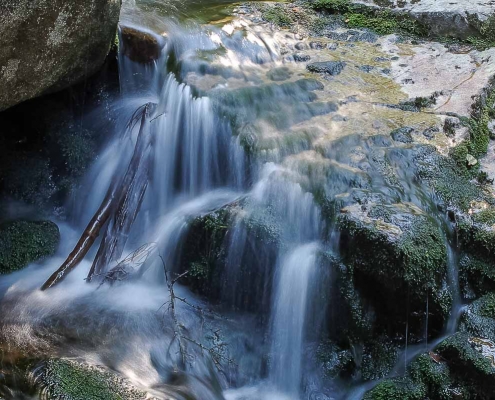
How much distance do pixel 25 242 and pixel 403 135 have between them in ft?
11.5

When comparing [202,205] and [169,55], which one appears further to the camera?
[169,55]

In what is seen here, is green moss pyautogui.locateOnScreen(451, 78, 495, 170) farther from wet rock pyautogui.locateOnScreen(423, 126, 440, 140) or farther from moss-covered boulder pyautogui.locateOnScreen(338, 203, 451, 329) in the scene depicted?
moss-covered boulder pyautogui.locateOnScreen(338, 203, 451, 329)

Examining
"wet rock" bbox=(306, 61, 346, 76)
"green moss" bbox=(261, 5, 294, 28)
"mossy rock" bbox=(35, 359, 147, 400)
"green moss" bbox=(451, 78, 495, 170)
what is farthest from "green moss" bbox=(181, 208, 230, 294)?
"green moss" bbox=(261, 5, 294, 28)

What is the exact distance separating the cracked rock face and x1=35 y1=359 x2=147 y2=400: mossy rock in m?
2.11

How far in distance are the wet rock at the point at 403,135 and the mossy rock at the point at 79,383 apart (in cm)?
307

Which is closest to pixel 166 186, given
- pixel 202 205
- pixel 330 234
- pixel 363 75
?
pixel 202 205

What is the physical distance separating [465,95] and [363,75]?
1.03 meters

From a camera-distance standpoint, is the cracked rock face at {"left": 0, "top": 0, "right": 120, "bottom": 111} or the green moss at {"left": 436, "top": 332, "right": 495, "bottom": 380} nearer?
the green moss at {"left": 436, "top": 332, "right": 495, "bottom": 380}

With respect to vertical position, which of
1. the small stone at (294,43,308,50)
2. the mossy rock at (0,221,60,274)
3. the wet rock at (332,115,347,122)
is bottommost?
the mossy rock at (0,221,60,274)

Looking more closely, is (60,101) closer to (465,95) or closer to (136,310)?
(136,310)

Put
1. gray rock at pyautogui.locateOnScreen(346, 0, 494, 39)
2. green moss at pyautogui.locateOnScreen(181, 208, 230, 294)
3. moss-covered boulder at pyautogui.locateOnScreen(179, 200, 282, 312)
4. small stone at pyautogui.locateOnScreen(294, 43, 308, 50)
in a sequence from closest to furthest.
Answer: moss-covered boulder at pyautogui.locateOnScreen(179, 200, 282, 312) < green moss at pyautogui.locateOnScreen(181, 208, 230, 294) < small stone at pyautogui.locateOnScreen(294, 43, 308, 50) < gray rock at pyautogui.locateOnScreen(346, 0, 494, 39)

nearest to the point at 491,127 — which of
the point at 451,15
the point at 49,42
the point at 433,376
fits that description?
the point at 451,15

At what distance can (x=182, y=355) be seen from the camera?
4418 mm

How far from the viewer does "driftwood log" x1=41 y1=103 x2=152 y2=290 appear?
5160mm
